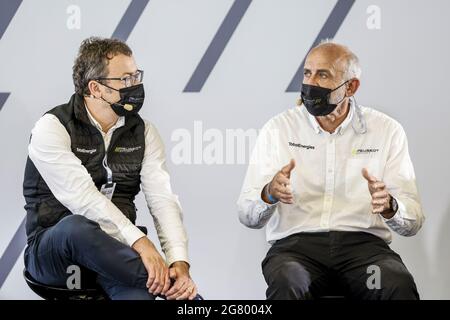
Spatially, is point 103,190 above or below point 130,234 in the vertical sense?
above

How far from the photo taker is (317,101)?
3.52 m

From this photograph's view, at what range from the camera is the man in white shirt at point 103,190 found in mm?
3029

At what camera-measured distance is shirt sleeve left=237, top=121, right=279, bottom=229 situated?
133 inches

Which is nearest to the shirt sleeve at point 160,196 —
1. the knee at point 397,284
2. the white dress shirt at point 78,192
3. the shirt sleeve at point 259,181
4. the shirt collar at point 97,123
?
the white dress shirt at point 78,192

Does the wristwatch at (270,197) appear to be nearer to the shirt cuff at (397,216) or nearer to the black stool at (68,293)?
the shirt cuff at (397,216)

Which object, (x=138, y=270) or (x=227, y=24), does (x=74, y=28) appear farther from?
(x=138, y=270)

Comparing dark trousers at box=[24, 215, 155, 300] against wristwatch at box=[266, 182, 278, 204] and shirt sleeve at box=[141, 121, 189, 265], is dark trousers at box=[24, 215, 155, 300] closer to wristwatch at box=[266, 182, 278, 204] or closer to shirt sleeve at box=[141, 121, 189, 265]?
shirt sleeve at box=[141, 121, 189, 265]

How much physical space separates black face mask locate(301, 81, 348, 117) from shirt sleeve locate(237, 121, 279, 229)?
19cm

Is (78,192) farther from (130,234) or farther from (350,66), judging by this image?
(350,66)

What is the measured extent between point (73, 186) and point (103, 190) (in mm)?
204

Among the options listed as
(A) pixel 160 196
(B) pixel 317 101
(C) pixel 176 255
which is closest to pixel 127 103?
(A) pixel 160 196

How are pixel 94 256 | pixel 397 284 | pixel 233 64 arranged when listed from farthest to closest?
pixel 233 64 → pixel 397 284 → pixel 94 256

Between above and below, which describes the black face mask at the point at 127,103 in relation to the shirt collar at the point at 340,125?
below

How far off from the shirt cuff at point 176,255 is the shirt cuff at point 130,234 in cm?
15
